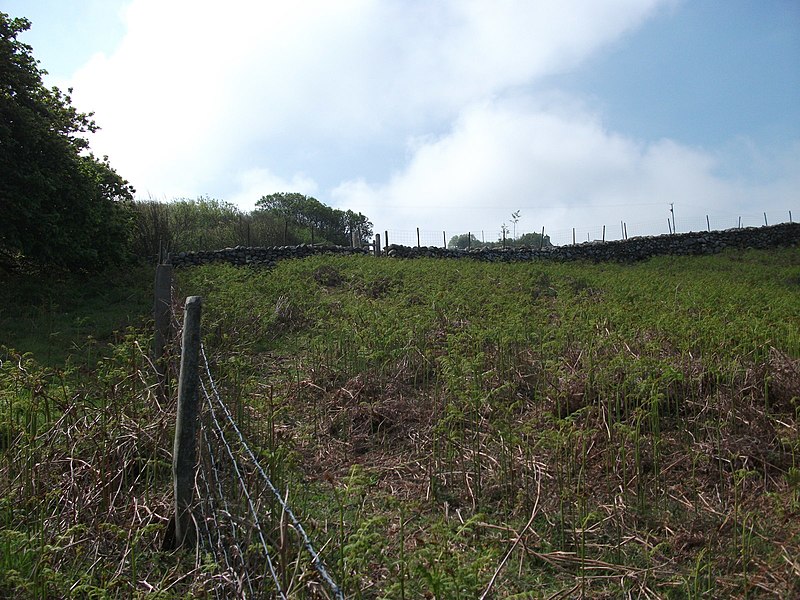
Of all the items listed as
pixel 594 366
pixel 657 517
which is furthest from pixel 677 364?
pixel 657 517

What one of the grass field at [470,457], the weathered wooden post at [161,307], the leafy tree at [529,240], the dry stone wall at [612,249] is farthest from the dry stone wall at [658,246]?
the weathered wooden post at [161,307]

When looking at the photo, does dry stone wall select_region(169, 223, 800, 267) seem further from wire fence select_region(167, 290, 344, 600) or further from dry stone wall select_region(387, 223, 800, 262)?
wire fence select_region(167, 290, 344, 600)

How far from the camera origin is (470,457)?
455cm

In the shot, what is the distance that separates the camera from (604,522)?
12.0ft

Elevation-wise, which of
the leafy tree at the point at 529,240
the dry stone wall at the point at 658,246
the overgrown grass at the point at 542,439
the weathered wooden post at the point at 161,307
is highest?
the leafy tree at the point at 529,240

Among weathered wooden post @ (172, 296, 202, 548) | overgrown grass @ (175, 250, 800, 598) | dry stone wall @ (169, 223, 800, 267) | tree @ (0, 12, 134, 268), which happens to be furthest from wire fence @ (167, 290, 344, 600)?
dry stone wall @ (169, 223, 800, 267)

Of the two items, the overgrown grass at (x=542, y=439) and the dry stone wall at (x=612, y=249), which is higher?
the dry stone wall at (x=612, y=249)

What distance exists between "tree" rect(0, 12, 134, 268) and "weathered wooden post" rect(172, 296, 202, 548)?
10.7 meters

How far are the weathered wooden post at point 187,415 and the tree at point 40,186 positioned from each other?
10.7m

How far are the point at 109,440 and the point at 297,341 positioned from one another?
449 cm

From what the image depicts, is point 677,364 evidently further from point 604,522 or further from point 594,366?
point 604,522

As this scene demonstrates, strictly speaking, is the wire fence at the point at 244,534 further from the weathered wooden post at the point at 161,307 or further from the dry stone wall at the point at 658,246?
the dry stone wall at the point at 658,246

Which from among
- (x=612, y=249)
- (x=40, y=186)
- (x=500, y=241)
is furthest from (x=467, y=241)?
(x=40, y=186)

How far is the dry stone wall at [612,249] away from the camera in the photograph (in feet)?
61.8
